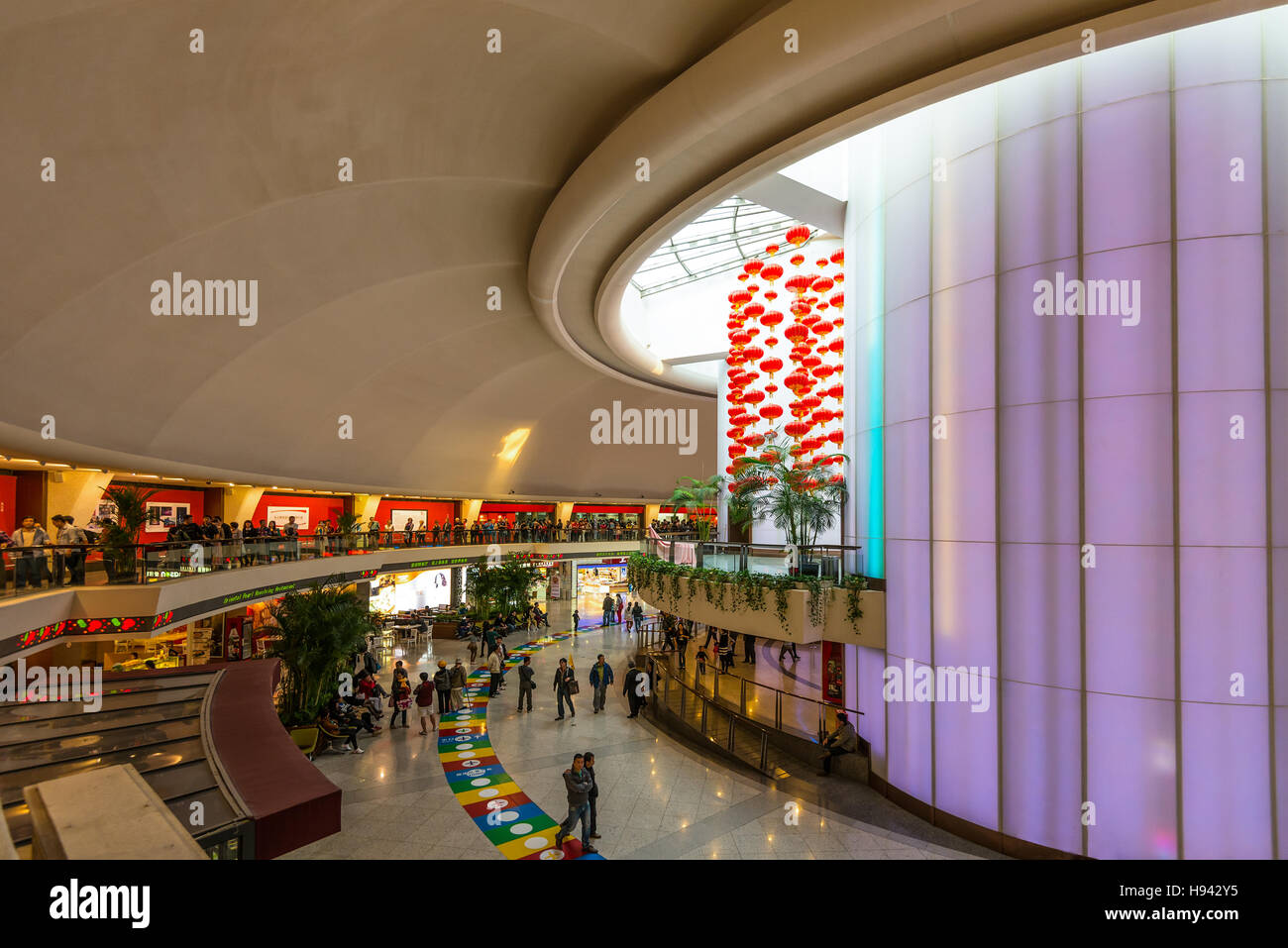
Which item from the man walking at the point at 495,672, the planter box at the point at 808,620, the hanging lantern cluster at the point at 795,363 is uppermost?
the hanging lantern cluster at the point at 795,363

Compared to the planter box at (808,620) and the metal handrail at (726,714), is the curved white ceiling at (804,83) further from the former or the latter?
the metal handrail at (726,714)

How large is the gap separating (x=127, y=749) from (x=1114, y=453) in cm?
1085

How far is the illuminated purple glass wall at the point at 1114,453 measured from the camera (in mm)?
7176

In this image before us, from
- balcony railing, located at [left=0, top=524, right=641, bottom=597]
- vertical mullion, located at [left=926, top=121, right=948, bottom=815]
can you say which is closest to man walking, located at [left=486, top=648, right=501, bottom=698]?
balcony railing, located at [left=0, top=524, right=641, bottom=597]

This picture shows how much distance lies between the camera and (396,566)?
76.0 ft

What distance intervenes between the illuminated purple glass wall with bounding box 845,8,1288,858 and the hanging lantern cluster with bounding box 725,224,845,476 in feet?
13.8

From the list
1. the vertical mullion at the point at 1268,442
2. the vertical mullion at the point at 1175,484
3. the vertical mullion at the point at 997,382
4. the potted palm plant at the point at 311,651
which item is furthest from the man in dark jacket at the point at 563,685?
the vertical mullion at the point at 1268,442

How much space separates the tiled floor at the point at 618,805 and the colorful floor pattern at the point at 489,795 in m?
0.17

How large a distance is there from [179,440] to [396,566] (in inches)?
370

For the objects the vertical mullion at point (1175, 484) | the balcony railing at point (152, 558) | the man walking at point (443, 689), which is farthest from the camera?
the man walking at point (443, 689)

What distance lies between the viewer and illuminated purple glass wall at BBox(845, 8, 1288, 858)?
718cm

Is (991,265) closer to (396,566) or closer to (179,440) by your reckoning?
(179,440)

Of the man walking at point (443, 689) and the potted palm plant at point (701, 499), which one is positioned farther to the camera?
the potted palm plant at point (701, 499)
